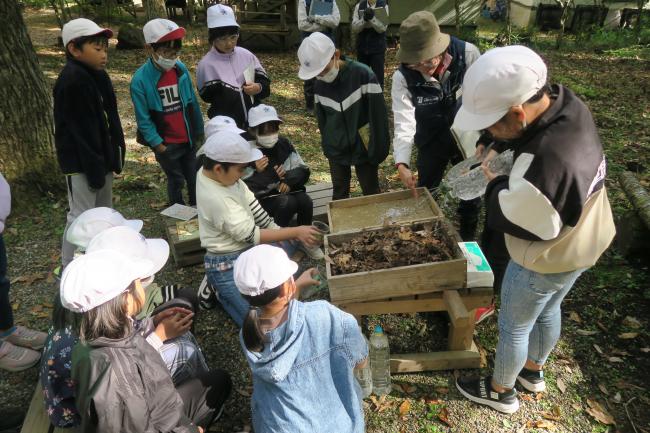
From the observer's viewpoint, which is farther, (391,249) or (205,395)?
(391,249)

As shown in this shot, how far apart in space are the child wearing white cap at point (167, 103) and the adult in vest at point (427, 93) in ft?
7.48

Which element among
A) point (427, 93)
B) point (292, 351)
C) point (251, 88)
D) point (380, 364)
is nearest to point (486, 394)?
point (380, 364)

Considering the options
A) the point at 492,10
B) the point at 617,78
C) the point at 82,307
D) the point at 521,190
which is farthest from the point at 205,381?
the point at 492,10

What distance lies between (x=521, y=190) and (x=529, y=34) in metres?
13.9

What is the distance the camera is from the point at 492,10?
52.1ft

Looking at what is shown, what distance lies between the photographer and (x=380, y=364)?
3.22m

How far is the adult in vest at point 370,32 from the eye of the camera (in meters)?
7.71

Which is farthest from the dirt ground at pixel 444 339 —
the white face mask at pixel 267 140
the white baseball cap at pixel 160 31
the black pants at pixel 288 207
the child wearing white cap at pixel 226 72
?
the white baseball cap at pixel 160 31

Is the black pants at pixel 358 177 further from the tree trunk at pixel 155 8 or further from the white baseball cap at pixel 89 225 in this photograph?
the tree trunk at pixel 155 8

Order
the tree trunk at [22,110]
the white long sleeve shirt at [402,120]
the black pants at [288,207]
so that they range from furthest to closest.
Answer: the tree trunk at [22,110] → the black pants at [288,207] → the white long sleeve shirt at [402,120]

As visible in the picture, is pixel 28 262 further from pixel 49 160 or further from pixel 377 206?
pixel 377 206

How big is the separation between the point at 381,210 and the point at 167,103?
8.49 ft

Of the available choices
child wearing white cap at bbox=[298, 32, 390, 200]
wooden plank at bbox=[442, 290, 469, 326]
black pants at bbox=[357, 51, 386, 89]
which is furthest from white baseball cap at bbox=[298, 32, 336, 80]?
black pants at bbox=[357, 51, 386, 89]

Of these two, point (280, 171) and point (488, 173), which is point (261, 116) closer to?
point (280, 171)
